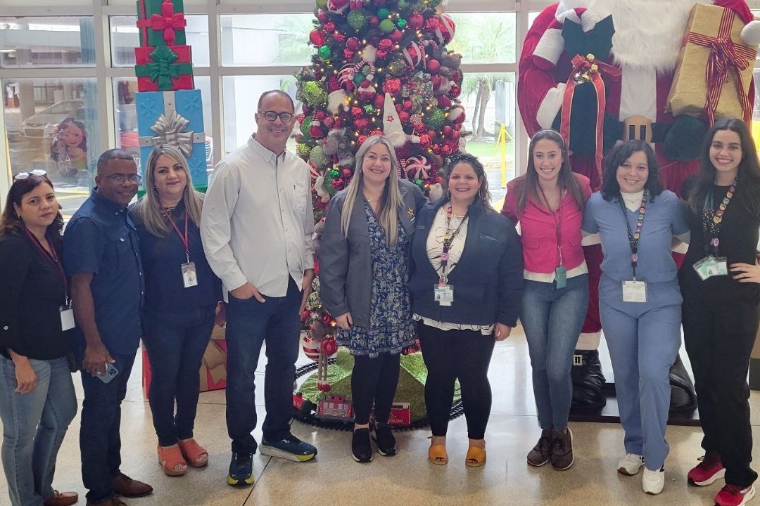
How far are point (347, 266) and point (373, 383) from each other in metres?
0.54

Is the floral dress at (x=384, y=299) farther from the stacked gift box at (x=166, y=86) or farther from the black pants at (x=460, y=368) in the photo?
the stacked gift box at (x=166, y=86)

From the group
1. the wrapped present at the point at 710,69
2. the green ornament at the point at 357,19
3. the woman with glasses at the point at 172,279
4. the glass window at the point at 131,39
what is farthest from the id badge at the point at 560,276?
the glass window at the point at 131,39

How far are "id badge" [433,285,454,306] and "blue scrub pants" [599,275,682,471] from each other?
0.62 m

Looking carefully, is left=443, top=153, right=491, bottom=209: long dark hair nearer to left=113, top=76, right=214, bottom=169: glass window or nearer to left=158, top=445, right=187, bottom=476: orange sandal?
left=158, top=445, right=187, bottom=476: orange sandal

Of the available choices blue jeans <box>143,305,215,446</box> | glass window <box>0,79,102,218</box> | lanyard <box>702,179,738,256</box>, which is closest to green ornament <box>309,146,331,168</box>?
Result: blue jeans <box>143,305,215,446</box>

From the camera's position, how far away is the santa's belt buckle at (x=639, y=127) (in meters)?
3.85

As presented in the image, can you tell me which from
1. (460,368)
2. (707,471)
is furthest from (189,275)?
(707,471)

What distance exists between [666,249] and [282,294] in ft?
5.10

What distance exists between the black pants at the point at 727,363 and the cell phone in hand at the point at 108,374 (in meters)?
2.18

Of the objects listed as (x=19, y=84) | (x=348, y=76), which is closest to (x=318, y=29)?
(x=348, y=76)

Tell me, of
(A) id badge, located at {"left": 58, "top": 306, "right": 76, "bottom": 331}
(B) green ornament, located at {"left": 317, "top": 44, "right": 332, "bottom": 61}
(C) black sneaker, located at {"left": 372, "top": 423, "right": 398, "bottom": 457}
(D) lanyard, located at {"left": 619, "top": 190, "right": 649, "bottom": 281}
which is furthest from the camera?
(B) green ornament, located at {"left": 317, "top": 44, "right": 332, "bottom": 61}

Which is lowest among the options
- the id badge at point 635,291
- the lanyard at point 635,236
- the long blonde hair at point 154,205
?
the id badge at point 635,291

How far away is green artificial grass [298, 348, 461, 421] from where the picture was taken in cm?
405

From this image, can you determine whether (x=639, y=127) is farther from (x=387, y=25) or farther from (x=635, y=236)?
(x=387, y=25)
